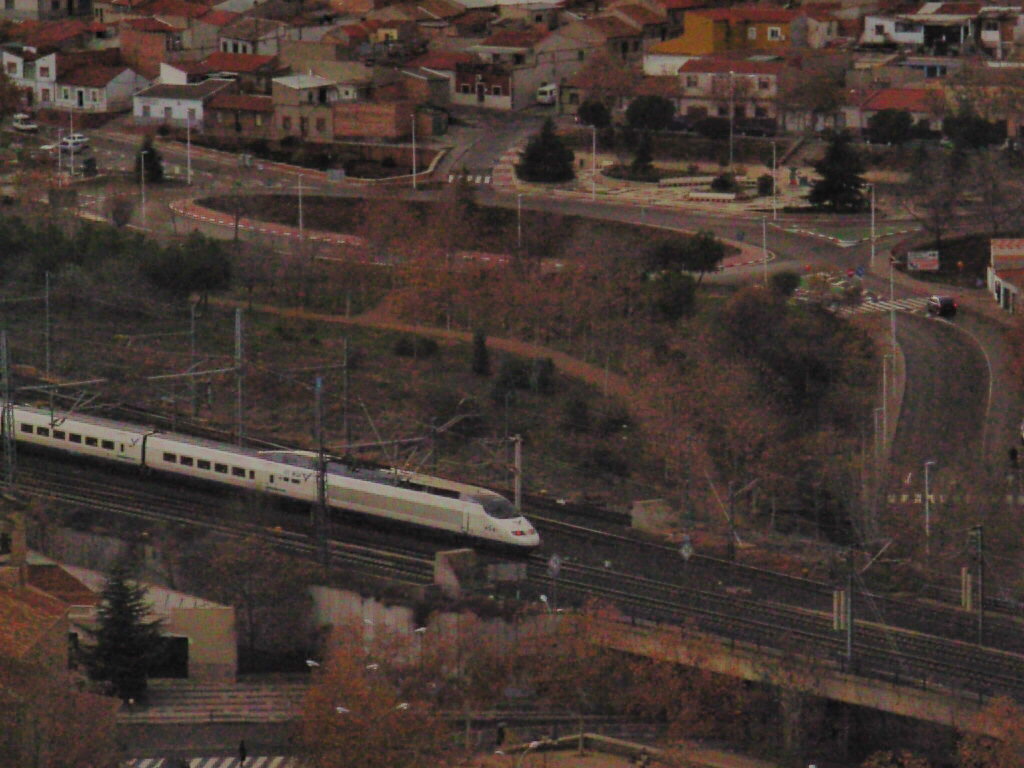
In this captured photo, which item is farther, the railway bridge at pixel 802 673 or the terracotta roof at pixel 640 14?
the terracotta roof at pixel 640 14

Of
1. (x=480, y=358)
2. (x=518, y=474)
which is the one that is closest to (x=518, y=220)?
(x=480, y=358)

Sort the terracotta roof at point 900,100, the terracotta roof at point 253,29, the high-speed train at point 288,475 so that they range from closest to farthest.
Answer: the high-speed train at point 288,475 < the terracotta roof at point 900,100 < the terracotta roof at point 253,29

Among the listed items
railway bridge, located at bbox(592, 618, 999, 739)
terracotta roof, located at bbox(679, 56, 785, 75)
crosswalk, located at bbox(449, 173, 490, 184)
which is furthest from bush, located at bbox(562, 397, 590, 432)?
terracotta roof, located at bbox(679, 56, 785, 75)

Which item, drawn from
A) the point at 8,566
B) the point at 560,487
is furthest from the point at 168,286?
the point at 8,566

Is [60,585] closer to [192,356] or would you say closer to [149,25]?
[192,356]

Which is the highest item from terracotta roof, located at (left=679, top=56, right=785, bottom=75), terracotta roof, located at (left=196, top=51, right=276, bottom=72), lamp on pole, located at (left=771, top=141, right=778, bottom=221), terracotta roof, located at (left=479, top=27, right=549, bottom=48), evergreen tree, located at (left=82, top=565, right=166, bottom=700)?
terracotta roof, located at (left=479, top=27, right=549, bottom=48)

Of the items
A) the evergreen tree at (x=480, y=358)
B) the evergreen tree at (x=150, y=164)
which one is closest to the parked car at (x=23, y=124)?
the evergreen tree at (x=150, y=164)

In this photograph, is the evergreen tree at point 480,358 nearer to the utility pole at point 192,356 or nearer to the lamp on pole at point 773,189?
the utility pole at point 192,356

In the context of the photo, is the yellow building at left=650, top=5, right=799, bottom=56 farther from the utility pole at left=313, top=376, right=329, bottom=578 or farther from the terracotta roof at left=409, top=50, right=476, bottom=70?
the utility pole at left=313, top=376, right=329, bottom=578
